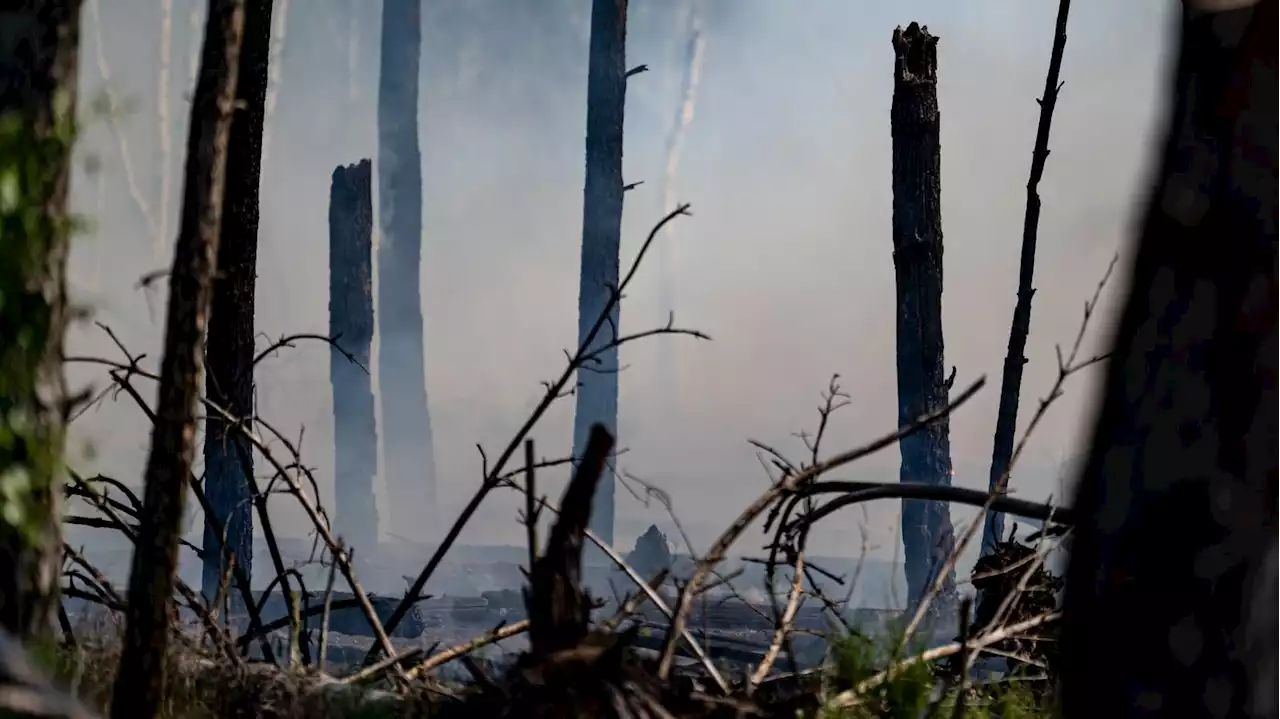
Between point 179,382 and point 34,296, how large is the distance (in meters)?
0.26

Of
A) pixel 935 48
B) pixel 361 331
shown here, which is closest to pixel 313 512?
pixel 935 48

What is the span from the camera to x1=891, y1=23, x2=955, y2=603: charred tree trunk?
873cm

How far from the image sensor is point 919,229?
8.73m

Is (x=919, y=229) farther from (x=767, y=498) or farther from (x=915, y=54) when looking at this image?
(x=767, y=498)

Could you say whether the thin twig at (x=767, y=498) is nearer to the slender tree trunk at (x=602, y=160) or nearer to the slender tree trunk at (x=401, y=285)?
the slender tree trunk at (x=602, y=160)

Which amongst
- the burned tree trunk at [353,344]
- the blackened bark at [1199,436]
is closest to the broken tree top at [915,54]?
the blackened bark at [1199,436]

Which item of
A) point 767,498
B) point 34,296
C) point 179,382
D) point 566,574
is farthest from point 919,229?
point 34,296

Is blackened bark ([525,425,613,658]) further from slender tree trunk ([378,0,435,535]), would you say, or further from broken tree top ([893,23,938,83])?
slender tree trunk ([378,0,435,535])

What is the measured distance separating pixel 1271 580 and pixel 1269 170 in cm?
60

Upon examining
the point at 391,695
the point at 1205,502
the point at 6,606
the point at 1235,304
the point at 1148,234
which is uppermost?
the point at 1148,234

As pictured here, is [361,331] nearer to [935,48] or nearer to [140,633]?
[935,48]

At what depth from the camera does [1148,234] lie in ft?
5.65

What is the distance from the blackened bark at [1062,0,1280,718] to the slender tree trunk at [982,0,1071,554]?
199 inches

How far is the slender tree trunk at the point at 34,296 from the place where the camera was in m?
1.55
